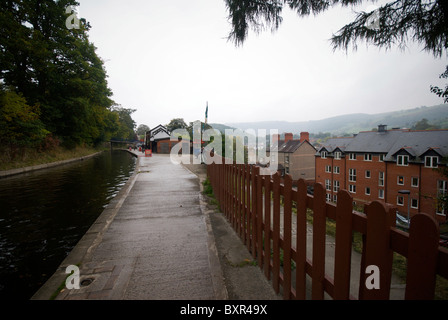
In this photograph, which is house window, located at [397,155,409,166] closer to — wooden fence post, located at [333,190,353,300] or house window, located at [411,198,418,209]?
house window, located at [411,198,418,209]

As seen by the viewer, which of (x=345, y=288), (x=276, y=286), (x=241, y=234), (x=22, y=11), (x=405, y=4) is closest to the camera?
(x=345, y=288)

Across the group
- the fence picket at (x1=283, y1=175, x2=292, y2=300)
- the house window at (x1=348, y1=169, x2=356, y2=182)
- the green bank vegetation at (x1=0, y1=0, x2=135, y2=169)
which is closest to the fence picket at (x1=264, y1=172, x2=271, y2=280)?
the fence picket at (x1=283, y1=175, x2=292, y2=300)

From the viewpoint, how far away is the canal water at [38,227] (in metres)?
2.83

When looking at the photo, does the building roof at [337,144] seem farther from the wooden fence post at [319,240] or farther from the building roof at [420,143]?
the wooden fence post at [319,240]

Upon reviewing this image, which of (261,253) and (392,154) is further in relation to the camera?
(392,154)

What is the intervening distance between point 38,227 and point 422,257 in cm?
586

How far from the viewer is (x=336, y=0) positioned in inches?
138

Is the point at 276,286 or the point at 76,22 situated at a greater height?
the point at 76,22

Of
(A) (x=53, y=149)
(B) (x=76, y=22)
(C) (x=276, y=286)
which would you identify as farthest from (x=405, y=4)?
(B) (x=76, y=22)

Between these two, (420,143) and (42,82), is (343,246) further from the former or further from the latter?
(420,143)

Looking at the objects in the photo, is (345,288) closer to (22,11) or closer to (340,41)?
(340,41)

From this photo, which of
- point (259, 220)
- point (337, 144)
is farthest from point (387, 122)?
point (259, 220)

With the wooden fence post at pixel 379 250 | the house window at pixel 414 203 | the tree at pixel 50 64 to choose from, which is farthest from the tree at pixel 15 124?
the house window at pixel 414 203

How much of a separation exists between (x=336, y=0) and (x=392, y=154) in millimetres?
24550
